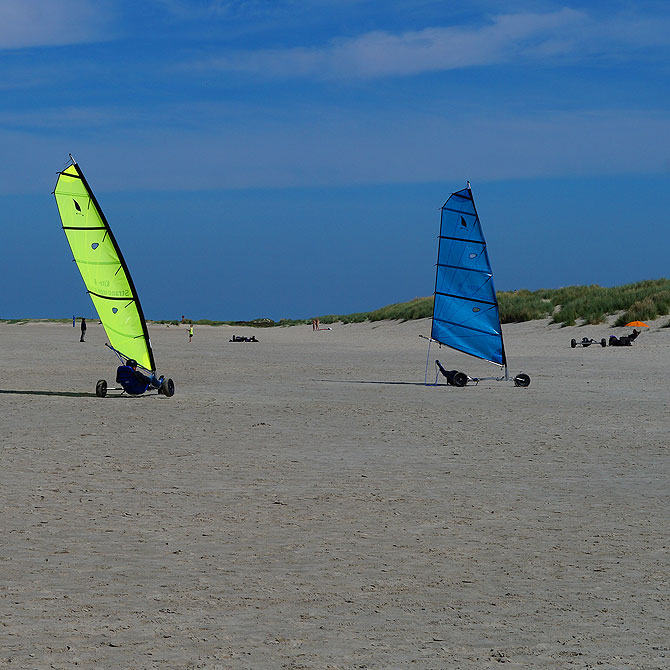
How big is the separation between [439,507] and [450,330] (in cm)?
1364

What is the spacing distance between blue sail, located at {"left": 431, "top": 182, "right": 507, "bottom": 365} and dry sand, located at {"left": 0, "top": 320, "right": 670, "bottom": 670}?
235 inches

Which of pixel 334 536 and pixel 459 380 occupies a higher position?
pixel 459 380

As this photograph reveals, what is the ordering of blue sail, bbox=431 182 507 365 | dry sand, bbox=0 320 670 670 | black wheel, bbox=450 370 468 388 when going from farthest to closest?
blue sail, bbox=431 182 507 365
black wheel, bbox=450 370 468 388
dry sand, bbox=0 320 670 670

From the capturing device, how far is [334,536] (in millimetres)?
6621

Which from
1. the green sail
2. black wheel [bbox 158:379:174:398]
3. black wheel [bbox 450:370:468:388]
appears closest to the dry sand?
black wheel [bbox 158:379:174:398]

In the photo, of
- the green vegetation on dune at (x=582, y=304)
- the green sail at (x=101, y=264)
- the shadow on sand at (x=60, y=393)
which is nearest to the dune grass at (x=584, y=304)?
the green vegetation on dune at (x=582, y=304)

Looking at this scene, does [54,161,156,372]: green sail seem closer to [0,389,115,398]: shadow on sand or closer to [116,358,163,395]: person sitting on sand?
[116,358,163,395]: person sitting on sand

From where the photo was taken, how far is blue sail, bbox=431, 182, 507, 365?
20656 millimetres

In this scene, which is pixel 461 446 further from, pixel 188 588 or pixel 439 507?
pixel 188 588

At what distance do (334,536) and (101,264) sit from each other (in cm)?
1215

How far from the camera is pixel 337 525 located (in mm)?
6969

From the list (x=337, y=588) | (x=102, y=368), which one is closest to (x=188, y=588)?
(x=337, y=588)

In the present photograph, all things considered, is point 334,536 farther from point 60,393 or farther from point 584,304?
point 584,304

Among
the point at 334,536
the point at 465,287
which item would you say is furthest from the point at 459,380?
the point at 334,536
